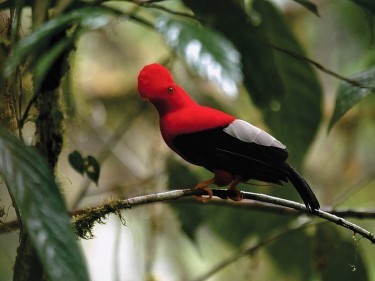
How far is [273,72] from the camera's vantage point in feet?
4.55

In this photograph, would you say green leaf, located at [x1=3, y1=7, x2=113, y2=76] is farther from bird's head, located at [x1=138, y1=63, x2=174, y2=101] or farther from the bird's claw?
the bird's claw

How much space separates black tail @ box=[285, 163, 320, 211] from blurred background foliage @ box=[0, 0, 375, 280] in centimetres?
13

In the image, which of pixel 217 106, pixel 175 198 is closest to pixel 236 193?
pixel 175 198

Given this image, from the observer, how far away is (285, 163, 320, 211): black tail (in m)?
0.90

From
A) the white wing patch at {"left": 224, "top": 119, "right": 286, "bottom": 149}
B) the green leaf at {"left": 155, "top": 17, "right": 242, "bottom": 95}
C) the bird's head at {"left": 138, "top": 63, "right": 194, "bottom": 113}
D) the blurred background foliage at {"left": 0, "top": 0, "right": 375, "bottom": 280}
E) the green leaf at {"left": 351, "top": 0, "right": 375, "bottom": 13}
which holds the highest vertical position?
the green leaf at {"left": 351, "top": 0, "right": 375, "bottom": 13}

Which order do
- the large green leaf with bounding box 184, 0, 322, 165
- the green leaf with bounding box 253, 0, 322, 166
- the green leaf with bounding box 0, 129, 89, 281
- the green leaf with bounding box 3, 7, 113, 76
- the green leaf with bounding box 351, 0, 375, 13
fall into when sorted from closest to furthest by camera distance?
1. the green leaf with bounding box 0, 129, 89, 281
2. the green leaf with bounding box 3, 7, 113, 76
3. the green leaf with bounding box 351, 0, 375, 13
4. the large green leaf with bounding box 184, 0, 322, 165
5. the green leaf with bounding box 253, 0, 322, 166

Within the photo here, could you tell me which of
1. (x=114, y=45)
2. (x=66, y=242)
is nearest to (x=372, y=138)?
(x=114, y=45)

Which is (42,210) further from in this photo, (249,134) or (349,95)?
(349,95)

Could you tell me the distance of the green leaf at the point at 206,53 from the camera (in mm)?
934

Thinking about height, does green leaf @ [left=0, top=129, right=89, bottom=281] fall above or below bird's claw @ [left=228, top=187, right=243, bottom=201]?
above

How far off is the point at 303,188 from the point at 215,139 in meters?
0.13

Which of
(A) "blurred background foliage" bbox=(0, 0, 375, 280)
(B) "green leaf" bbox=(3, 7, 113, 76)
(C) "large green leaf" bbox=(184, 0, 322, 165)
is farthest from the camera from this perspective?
(C) "large green leaf" bbox=(184, 0, 322, 165)

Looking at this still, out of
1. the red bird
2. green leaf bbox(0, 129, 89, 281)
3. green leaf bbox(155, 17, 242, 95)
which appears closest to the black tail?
the red bird

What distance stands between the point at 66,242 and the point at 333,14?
278 centimetres
